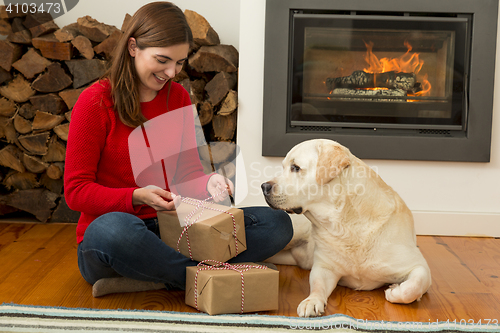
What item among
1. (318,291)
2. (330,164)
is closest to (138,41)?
(330,164)

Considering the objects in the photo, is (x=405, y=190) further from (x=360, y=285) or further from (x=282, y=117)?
(x=360, y=285)

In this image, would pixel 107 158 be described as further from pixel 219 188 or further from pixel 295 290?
pixel 295 290

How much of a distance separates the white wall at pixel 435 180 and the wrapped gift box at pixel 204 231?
1.21 meters

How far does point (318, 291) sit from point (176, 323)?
48 cm

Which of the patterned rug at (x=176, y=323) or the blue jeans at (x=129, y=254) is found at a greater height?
the blue jeans at (x=129, y=254)

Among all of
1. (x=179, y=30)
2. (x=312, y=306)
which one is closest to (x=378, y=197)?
(x=312, y=306)

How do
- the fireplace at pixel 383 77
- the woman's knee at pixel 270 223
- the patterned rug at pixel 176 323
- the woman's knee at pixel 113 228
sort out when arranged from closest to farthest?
the patterned rug at pixel 176 323 → the woman's knee at pixel 113 228 → the woman's knee at pixel 270 223 → the fireplace at pixel 383 77

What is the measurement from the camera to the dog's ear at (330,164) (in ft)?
4.76

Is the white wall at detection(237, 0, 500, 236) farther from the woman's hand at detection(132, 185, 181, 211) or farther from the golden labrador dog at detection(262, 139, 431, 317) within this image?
the woman's hand at detection(132, 185, 181, 211)

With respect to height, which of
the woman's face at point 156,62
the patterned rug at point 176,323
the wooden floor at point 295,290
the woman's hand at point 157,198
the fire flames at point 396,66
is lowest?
the wooden floor at point 295,290

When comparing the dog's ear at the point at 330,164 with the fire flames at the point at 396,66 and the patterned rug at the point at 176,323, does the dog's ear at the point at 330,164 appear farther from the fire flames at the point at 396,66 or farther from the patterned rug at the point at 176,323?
the fire flames at the point at 396,66

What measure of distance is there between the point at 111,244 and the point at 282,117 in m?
1.39

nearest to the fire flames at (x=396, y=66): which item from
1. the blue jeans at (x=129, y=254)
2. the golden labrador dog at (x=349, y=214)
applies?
the golden labrador dog at (x=349, y=214)

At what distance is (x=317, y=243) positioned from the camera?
5.27 ft
